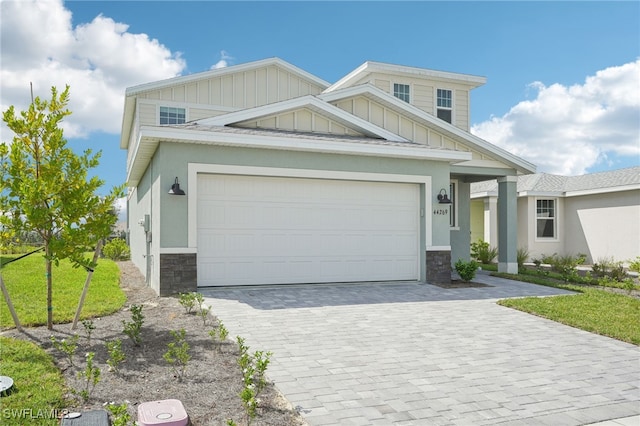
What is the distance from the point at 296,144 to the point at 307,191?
3.84 feet

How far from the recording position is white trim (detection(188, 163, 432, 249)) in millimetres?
9617

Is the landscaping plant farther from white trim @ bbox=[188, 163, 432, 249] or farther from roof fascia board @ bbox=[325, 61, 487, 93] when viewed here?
roof fascia board @ bbox=[325, 61, 487, 93]

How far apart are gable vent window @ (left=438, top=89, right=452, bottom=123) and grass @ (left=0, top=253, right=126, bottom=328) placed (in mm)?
11726

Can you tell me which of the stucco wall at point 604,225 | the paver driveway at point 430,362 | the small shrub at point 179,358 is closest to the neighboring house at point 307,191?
the paver driveway at point 430,362

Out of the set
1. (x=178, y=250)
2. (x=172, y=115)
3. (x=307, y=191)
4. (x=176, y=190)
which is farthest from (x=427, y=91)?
(x=178, y=250)

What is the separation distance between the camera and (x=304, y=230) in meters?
10.7

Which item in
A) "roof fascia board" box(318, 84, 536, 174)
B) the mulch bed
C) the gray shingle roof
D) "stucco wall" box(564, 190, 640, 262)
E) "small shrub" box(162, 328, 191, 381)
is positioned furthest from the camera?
the gray shingle roof

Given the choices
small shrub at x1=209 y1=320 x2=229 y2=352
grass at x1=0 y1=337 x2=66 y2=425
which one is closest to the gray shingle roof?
small shrub at x1=209 y1=320 x2=229 y2=352

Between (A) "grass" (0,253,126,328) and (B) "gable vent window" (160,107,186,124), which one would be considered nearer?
(A) "grass" (0,253,126,328)

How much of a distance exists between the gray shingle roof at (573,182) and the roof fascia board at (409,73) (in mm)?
5345

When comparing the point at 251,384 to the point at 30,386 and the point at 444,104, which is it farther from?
the point at 444,104

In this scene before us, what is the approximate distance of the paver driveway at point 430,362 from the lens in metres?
4.12

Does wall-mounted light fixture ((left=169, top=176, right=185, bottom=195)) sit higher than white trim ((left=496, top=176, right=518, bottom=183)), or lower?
lower

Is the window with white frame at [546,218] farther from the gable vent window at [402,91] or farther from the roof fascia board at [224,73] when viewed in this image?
the roof fascia board at [224,73]
